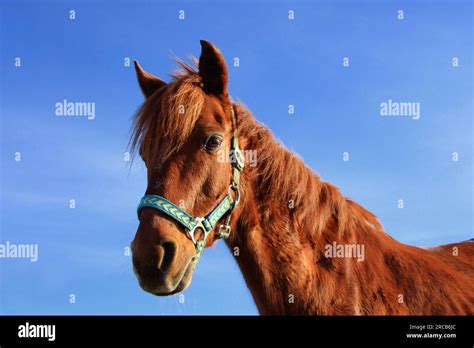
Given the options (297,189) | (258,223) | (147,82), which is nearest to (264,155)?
(297,189)

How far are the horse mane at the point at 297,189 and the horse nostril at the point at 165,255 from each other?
55.2 inches

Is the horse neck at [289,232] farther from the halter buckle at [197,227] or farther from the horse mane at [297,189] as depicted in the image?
the halter buckle at [197,227]

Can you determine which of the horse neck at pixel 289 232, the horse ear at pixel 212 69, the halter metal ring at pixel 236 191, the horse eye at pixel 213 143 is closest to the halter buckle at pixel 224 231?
the horse neck at pixel 289 232

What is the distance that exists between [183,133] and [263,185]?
1.19 metres

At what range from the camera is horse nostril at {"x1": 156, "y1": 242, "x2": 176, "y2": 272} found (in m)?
5.17

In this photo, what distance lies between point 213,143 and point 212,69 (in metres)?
1.06

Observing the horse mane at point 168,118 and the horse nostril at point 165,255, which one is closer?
the horse nostril at point 165,255

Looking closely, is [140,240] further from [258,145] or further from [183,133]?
[258,145]

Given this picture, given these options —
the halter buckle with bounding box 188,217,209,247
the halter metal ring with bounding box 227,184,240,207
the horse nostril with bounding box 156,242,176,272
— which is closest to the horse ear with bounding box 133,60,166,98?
the halter metal ring with bounding box 227,184,240,207

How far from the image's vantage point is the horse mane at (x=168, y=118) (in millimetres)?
5852

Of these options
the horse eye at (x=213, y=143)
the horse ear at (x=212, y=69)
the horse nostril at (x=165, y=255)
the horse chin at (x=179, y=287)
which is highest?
the horse ear at (x=212, y=69)

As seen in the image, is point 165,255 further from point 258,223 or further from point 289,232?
point 289,232
